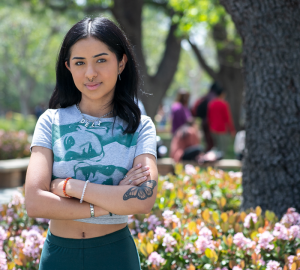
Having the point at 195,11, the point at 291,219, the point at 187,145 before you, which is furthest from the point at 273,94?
the point at 195,11

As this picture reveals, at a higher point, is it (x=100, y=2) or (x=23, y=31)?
(x=23, y=31)

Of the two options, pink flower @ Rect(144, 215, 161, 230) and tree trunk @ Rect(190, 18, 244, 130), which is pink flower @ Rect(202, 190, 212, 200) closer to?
pink flower @ Rect(144, 215, 161, 230)

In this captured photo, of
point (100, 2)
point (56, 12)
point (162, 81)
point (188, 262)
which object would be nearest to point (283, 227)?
point (188, 262)

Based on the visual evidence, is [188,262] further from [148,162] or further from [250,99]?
[250,99]

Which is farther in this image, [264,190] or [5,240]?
[264,190]

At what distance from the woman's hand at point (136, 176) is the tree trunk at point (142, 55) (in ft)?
19.5

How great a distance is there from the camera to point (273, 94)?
11.4 ft

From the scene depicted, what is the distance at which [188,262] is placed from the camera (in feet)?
8.51

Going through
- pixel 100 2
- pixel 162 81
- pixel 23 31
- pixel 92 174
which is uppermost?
pixel 23 31

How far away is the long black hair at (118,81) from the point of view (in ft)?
6.20

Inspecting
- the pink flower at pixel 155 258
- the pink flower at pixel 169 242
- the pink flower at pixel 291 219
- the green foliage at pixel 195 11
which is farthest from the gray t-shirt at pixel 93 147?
the green foliage at pixel 195 11

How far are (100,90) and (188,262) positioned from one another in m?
1.38

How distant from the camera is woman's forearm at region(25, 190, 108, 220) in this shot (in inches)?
69.0

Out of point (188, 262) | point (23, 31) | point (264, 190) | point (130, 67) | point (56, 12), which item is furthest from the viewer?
point (23, 31)
